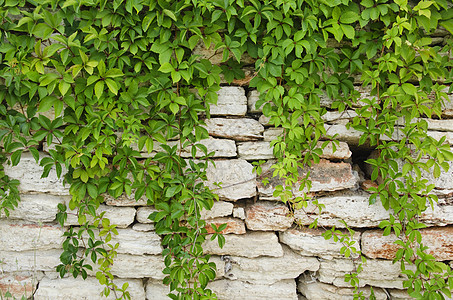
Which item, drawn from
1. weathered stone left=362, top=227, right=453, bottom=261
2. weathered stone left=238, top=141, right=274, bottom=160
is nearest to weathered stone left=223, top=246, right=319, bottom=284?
weathered stone left=362, top=227, right=453, bottom=261

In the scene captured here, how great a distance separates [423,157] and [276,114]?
100 cm

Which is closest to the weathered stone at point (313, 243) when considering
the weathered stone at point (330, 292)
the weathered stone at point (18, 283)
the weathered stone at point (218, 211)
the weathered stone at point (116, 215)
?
the weathered stone at point (330, 292)

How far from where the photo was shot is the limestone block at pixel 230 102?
2.04 metres

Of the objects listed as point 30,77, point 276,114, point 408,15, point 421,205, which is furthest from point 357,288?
point 30,77

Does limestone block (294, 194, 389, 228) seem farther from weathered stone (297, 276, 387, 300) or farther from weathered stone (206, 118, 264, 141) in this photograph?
weathered stone (206, 118, 264, 141)

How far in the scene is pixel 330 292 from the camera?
2133mm

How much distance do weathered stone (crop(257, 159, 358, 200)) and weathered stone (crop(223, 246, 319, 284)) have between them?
0.42 m

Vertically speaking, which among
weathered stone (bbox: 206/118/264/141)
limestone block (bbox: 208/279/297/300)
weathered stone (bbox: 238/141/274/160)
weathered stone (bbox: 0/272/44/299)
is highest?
weathered stone (bbox: 206/118/264/141)

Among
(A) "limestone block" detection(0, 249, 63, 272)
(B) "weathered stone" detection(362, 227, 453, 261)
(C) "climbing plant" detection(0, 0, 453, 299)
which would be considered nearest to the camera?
(C) "climbing plant" detection(0, 0, 453, 299)

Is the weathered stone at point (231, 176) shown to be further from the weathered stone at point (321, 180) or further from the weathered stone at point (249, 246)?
the weathered stone at point (249, 246)

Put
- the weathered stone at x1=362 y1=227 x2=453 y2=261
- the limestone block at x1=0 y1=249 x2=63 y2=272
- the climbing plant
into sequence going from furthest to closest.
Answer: the limestone block at x1=0 y1=249 x2=63 y2=272 → the weathered stone at x1=362 y1=227 x2=453 y2=261 → the climbing plant

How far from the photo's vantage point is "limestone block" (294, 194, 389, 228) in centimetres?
206

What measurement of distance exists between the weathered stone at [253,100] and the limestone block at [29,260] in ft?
5.28

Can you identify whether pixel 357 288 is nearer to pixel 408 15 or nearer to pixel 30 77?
pixel 408 15
